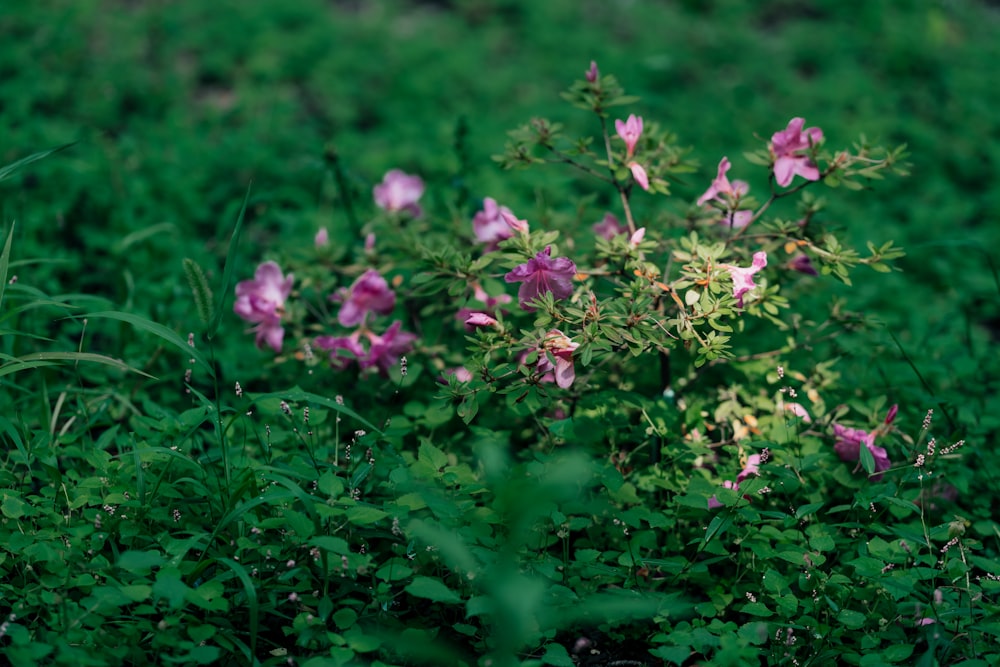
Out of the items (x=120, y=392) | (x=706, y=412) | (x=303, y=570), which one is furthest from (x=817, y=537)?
(x=120, y=392)

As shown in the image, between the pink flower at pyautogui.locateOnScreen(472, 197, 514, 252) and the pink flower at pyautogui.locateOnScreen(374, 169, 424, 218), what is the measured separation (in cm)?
44

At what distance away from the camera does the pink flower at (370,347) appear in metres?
A: 2.50

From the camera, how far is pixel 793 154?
2.33 meters

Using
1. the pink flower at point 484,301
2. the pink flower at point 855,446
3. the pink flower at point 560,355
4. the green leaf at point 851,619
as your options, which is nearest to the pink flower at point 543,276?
the pink flower at point 560,355

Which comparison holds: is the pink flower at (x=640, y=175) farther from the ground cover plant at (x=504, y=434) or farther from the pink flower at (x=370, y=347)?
the pink flower at (x=370, y=347)

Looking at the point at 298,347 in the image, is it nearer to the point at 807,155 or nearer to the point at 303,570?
the point at 303,570

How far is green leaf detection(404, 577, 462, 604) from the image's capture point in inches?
69.0

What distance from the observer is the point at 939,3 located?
234 inches

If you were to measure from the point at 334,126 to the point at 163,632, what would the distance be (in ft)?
A: 10.7

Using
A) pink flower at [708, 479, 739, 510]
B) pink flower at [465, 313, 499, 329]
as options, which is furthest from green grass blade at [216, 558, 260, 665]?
pink flower at [708, 479, 739, 510]

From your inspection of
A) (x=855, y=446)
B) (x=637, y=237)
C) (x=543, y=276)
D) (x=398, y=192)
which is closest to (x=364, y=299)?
(x=398, y=192)

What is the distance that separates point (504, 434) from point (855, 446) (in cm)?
86

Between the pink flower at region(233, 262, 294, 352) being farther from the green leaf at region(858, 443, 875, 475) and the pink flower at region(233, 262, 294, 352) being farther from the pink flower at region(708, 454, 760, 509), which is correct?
the green leaf at region(858, 443, 875, 475)

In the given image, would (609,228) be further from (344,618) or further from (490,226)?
(344,618)
